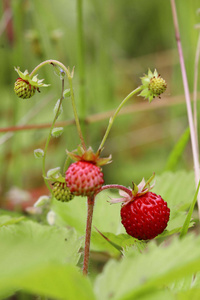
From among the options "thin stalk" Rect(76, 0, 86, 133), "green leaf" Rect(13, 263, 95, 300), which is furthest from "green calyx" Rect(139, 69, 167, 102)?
"thin stalk" Rect(76, 0, 86, 133)

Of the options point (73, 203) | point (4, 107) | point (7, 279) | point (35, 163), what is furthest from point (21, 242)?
point (4, 107)

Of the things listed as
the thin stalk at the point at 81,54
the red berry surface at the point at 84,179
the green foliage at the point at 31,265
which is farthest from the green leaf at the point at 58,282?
the thin stalk at the point at 81,54

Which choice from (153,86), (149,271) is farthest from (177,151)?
(149,271)

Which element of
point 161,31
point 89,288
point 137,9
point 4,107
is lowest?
point 89,288

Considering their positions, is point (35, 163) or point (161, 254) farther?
point (35, 163)

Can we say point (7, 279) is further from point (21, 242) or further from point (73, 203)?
point (73, 203)

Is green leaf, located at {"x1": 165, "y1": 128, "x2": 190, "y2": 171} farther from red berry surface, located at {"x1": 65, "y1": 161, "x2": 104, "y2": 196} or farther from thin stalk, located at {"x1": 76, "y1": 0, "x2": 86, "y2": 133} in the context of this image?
red berry surface, located at {"x1": 65, "y1": 161, "x2": 104, "y2": 196}

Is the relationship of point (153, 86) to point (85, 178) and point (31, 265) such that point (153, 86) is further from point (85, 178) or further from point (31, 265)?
point (31, 265)
